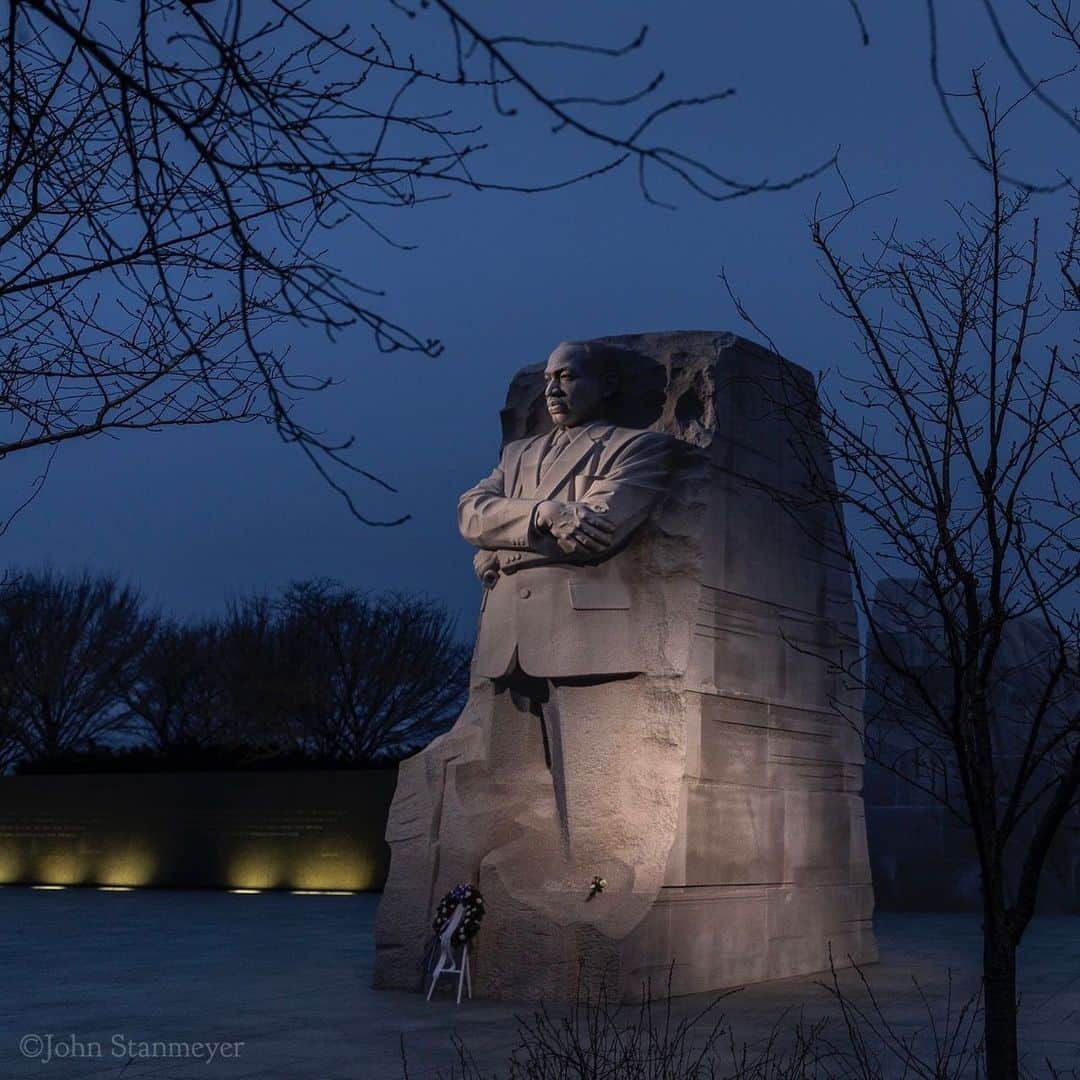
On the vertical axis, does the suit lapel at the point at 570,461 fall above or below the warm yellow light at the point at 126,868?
above

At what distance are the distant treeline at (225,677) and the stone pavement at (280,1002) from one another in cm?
1991

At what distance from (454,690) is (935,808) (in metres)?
18.9

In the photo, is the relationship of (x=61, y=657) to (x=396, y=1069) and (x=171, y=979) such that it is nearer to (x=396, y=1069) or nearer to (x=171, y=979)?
(x=171, y=979)

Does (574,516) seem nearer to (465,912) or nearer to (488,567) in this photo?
(488,567)

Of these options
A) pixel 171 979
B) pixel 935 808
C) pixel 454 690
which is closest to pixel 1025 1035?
pixel 171 979

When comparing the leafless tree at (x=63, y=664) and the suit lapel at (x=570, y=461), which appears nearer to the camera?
the suit lapel at (x=570, y=461)

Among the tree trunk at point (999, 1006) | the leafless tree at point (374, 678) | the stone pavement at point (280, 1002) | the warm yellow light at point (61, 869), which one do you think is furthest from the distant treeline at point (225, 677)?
the tree trunk at point (999, 1006)

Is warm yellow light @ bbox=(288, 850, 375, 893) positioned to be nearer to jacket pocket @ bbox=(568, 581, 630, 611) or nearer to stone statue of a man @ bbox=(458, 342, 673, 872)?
stone statue of a man @ bbox=(458, 342, 673, 872)

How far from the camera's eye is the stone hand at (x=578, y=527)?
891cm

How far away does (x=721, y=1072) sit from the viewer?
6.30 meters

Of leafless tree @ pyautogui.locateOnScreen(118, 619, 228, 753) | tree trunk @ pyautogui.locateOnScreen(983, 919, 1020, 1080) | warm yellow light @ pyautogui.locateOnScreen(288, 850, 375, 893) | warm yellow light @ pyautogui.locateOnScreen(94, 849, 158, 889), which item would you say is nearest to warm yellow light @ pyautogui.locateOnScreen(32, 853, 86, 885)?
warm yellow light @ pyautogui.locateOnScreen(94, 849, 158, 889)

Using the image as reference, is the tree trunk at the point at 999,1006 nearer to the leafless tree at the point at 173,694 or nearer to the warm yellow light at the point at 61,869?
the warm yellow light at the point at 61,869

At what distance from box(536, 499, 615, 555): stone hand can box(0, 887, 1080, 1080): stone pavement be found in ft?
8.59

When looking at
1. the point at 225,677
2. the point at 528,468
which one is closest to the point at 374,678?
the point at 225,677
